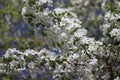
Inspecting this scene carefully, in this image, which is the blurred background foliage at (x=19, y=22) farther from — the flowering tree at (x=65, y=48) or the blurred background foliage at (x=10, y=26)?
the flowering tree at (x=65, y=48)

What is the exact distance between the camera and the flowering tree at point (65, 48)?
6645 millimetres

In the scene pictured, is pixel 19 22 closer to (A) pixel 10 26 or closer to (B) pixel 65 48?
(A) pixel 10 26

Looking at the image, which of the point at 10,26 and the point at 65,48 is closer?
the point at 65,48

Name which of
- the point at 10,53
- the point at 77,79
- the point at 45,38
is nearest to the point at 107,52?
the point at 77,79

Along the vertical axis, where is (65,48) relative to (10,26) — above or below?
below

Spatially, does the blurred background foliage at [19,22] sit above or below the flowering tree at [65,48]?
above

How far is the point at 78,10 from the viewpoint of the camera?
47.3 feet

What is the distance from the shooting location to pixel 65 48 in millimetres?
6750

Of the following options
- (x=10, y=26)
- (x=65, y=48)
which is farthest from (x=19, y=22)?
(x=65, y=48)

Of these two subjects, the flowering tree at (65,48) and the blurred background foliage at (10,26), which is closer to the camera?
the flowering tree at (65,48)

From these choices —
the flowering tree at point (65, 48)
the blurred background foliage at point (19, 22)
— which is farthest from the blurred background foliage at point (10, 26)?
the flowering tree at point (65, 48)

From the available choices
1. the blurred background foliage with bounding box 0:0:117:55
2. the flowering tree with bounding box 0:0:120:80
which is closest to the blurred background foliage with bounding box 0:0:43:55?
the blurred background foliage with bounding box 0:0:117:55

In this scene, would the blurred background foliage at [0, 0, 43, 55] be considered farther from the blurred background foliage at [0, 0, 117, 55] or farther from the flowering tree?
the flowering tree

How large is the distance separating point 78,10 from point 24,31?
2054 mm
